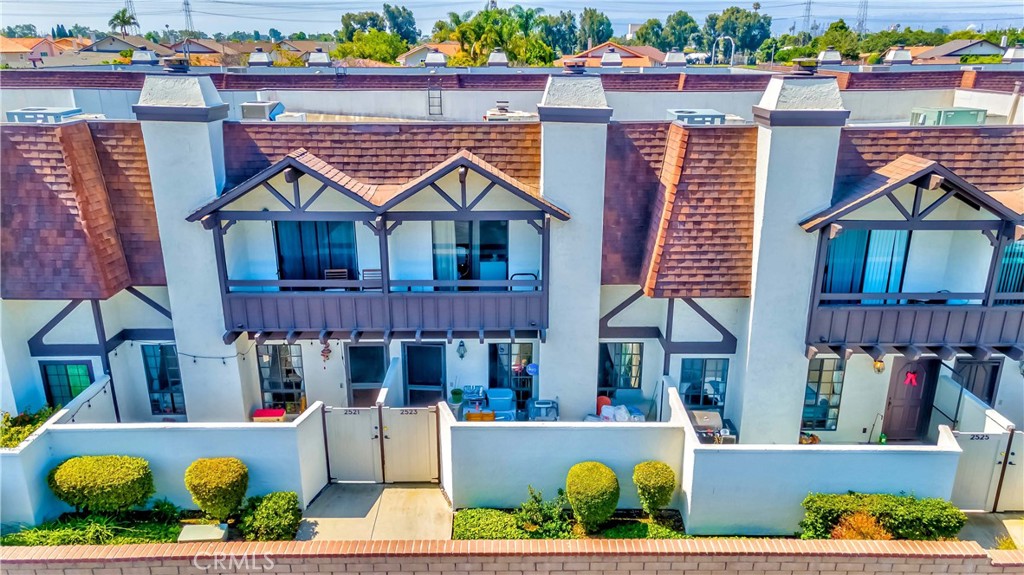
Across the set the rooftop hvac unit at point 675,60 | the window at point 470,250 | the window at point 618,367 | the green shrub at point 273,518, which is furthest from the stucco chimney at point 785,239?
the rooftop hvac unit at point 675,60

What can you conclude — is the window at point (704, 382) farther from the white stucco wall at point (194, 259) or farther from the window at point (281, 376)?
the white stucco wall at point (194, 259)

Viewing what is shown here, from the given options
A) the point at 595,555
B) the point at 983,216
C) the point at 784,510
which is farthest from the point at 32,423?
the point at 983,216

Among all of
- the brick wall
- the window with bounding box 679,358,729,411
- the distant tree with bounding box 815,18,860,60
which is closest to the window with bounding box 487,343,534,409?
the window with bounding box 679,358,729,411

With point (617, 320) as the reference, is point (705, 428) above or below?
below

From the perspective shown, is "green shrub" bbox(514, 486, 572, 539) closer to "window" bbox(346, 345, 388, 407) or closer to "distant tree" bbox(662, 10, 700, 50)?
"window" bbox(346, 345, 388, 407)

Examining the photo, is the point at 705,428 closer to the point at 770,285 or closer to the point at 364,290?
the point at 770,285

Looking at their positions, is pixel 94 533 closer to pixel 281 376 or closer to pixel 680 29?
pixel 281 376
